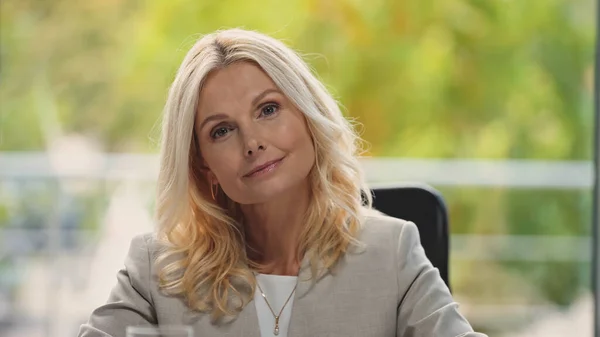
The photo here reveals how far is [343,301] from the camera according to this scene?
1747 mm

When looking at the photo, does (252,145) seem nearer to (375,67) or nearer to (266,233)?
(266,233)

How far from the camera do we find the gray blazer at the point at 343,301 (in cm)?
170

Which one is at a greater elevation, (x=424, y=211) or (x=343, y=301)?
(x=424, y=211)

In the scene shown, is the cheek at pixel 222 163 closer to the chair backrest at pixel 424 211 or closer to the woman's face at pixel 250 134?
the woman's face at pixel 250 134

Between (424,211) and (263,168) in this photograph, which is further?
(424,211)

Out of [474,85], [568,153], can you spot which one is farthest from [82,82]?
[568,153]

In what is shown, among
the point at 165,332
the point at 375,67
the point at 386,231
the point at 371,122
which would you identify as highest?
the point at 375,67

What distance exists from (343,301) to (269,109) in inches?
14.6

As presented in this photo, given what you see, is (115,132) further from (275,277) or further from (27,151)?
(275,277)

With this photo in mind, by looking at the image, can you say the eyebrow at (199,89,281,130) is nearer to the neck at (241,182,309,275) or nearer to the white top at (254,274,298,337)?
the neck at (241,182,309,275)

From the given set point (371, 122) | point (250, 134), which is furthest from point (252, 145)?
point (371, 122)

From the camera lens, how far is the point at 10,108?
4.93m

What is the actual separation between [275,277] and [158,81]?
3138mm

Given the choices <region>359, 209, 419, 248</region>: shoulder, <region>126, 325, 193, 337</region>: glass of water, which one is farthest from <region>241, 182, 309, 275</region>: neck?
<region>126, 325, 193, 337</region>: glass of water
